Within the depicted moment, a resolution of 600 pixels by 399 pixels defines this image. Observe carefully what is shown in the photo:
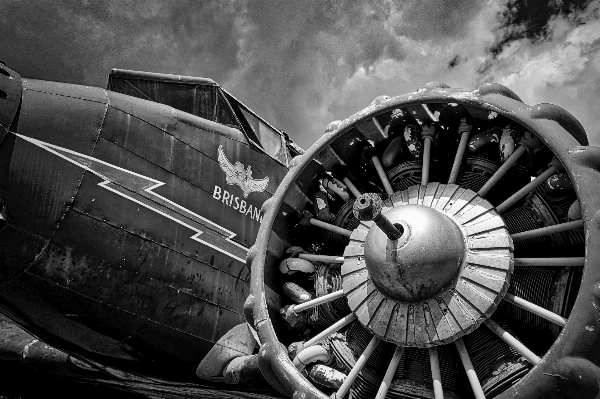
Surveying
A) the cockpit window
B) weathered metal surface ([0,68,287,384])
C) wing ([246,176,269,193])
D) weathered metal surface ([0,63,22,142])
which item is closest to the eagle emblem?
wing ([246,176,269,193])

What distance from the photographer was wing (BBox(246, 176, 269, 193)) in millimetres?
6176

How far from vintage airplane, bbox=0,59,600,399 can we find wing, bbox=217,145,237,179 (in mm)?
25

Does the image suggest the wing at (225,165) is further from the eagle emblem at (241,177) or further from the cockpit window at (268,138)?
the cockpit window at (268,138)

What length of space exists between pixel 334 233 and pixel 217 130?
244 cm

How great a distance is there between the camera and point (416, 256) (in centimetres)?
302

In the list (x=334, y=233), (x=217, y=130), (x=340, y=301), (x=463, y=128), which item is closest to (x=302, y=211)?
(x=334, y=233)

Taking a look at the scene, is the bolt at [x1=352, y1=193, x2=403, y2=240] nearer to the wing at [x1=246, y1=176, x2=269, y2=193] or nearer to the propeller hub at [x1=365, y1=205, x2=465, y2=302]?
the propeller hub at [x1=365, y1=205, x2=465, y2=302]

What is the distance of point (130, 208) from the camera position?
16.2ft

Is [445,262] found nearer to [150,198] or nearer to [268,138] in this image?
[150,198]

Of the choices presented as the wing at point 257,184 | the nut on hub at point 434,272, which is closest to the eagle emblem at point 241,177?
the wing at point 257,184

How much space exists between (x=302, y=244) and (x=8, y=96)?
9.95 ft

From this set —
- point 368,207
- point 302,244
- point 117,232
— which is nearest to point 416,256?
point 368,207

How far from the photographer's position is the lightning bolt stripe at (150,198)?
187 inches

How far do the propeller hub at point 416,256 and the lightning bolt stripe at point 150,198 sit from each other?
2677mm
